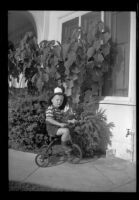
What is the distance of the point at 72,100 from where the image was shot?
A: 12.8 feet

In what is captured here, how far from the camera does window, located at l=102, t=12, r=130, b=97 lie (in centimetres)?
385

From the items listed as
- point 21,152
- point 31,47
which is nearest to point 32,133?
point 21,152

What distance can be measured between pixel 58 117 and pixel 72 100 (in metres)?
0.29

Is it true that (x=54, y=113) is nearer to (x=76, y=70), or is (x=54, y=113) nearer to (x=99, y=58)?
(x=76, y=70)

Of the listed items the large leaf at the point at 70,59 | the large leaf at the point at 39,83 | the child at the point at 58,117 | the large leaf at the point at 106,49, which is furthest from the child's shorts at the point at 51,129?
the large leaf at the point at 106,49

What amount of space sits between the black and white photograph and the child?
0.01m

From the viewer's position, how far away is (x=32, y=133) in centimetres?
402

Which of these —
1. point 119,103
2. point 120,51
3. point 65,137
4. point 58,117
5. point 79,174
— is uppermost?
point 120,51

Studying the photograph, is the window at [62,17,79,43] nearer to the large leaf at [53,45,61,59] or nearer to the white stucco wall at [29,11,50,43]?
the large leaf at [53,45,61,59]

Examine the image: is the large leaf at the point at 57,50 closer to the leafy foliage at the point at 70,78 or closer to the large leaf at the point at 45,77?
the leafy foliage at the point at 70,78

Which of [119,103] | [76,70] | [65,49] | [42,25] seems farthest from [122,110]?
[42,25]

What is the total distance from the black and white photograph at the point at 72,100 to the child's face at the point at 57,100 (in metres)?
0.01
